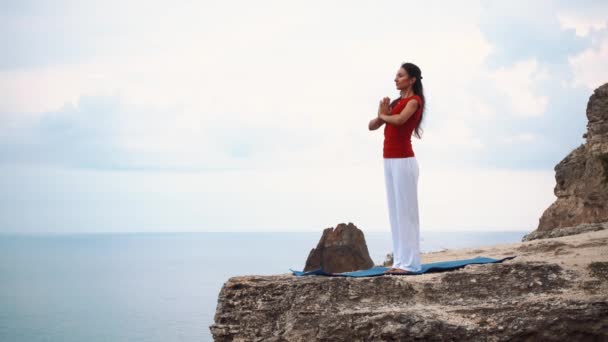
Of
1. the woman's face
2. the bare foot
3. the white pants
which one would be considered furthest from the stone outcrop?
the woman's face

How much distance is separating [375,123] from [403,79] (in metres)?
0.69

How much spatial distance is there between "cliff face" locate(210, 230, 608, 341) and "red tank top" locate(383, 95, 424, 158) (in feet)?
5.34

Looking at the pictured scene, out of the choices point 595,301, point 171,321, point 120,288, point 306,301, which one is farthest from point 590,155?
point 120,288

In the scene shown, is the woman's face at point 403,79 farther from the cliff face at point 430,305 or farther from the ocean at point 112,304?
the ocean at point 112,304

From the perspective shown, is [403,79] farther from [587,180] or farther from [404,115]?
[587,180]

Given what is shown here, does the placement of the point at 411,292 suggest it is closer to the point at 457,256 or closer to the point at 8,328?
the point at 457,256

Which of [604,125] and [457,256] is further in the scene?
[604,125]

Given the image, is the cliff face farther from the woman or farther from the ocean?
the ocean

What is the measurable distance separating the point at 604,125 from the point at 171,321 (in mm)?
68002

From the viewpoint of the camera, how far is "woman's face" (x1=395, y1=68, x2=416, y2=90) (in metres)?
9.54

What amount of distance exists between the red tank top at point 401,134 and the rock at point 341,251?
11703 millimetres

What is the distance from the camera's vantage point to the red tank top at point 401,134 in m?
9.50

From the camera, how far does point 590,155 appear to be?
2020 centimetres

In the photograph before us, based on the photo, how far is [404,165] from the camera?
949cm
